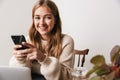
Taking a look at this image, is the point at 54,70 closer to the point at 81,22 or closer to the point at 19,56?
the point at 19,56

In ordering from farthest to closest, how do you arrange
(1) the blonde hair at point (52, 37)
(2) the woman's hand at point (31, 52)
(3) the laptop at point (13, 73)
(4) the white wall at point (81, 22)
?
(4) the white wall at point (81, 22)
(1) the blonde hair at point (52, 37)
(2) the woman's hand at point (31, 52)
(3) the laptop at point (13, 73)

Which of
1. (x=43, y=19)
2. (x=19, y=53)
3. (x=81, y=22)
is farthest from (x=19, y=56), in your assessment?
(x=81, y=22)

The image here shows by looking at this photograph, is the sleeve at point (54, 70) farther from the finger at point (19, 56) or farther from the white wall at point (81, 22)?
the white wall at point (81, 22)

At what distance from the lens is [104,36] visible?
2.26 metres

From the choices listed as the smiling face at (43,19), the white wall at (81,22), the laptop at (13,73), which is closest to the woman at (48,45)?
the smiling face at (43,19)

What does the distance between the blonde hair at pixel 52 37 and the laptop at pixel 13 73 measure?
496 mm

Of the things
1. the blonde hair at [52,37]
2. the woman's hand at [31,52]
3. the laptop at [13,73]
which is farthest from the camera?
the blonde hair at [52,37]

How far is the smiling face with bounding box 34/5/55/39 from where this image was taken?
1.39 m

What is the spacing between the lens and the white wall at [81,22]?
2.19 metres

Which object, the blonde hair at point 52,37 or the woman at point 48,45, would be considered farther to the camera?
the blonde hair at point 52,37

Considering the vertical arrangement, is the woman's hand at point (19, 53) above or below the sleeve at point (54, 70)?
above

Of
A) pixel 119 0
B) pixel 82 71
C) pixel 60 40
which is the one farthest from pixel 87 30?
pixel 82 71

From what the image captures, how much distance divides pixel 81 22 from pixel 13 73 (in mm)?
1690

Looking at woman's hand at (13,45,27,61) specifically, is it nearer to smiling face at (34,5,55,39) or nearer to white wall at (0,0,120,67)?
smiling face at (34,5,55,39)
